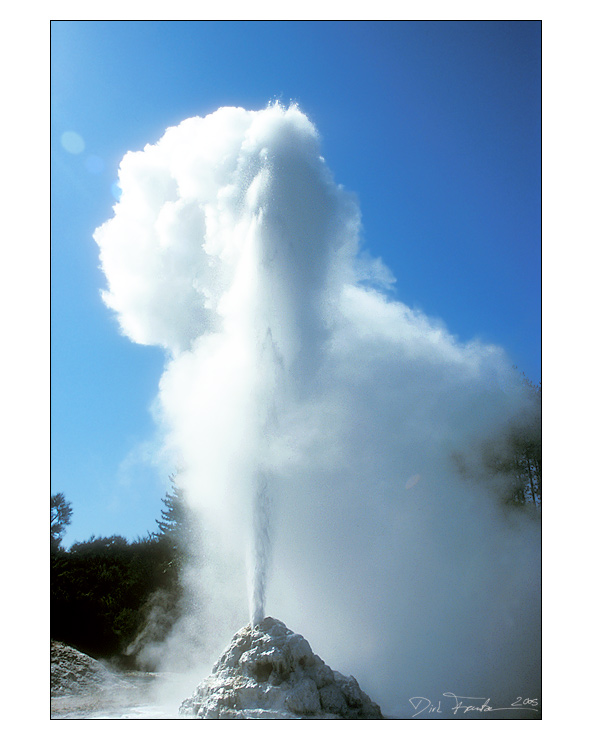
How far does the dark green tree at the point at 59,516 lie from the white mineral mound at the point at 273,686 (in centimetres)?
445

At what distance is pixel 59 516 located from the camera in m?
9.67

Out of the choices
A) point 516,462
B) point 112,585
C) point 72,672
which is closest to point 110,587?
point 112,585

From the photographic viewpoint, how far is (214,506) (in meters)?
8.70

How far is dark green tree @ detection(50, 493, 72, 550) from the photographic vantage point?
9039 millimetres

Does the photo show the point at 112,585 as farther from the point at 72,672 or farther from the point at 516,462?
the point at 516,462

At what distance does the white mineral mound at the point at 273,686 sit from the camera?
19.3 feet

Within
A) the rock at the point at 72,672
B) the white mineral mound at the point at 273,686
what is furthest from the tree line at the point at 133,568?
the white mineral mound at the point at 273,686

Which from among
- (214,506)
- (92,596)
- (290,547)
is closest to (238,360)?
(214,506)
